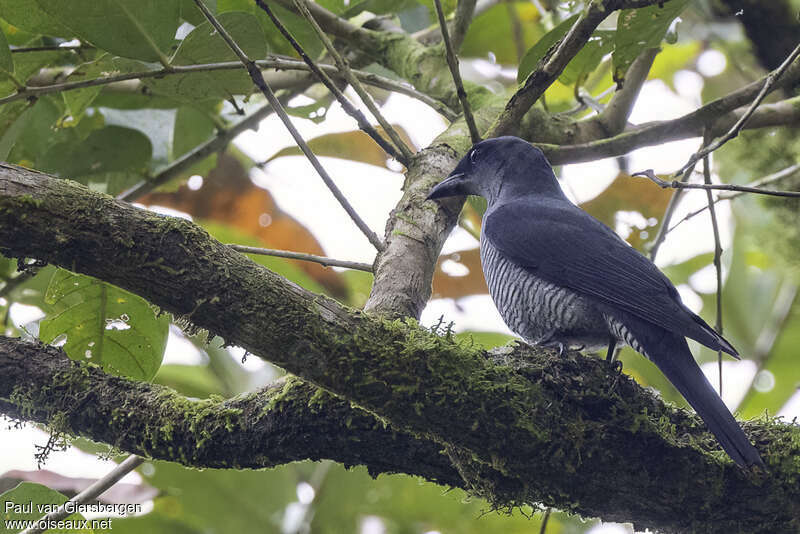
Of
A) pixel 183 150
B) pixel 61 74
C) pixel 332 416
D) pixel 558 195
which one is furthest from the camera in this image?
pixel 183 150

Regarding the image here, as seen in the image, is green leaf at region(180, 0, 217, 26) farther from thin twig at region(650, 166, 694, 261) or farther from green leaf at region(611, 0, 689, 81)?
thin twig at region(650, 166, 694, 261)

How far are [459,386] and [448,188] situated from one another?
3.74 ft

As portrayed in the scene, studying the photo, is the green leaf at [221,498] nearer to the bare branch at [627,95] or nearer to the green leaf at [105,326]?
the green leaf at [105,326]

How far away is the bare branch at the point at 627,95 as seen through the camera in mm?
3545

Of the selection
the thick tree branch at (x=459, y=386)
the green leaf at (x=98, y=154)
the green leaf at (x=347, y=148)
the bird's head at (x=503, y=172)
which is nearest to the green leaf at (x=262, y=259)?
the green leaf at (x=98, y=154)

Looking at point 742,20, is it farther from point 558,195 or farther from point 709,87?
point 558,195

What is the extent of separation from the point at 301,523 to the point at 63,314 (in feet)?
4.87

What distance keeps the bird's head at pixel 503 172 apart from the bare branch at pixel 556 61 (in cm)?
14

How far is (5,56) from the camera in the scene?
8.43 ft

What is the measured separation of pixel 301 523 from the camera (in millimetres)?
3475

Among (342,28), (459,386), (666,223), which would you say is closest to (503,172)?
(666,223)

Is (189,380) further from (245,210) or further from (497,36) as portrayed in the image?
(497,36)

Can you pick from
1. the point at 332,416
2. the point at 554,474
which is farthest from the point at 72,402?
the point at 554,474

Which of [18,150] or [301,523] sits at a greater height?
[18,150]
